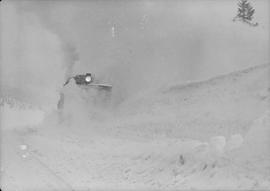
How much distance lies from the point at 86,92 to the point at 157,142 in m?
16.4

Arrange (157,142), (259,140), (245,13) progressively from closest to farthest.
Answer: (259,140) → (157,142) → (245,13)

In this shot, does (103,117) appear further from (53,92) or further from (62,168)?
(53,92)

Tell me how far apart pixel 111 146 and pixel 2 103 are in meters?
41.6

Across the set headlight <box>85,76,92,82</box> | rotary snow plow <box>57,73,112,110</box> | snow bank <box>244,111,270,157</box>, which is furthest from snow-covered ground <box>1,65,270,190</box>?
headlight <box>85,76,92,82</box>

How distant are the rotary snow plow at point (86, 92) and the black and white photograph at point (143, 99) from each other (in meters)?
0.08

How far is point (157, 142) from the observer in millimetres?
25156

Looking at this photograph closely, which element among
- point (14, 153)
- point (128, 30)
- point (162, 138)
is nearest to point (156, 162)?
point (162, 138)

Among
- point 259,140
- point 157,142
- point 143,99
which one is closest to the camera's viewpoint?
point 259,140

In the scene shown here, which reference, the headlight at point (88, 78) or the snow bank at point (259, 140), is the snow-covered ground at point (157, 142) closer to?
the snow bank at point (259, 140)

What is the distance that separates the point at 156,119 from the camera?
32.1m

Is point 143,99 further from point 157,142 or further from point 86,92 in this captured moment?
point 157,142

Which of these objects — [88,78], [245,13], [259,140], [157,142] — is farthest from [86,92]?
[259,140]

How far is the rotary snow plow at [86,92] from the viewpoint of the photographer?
133 ft

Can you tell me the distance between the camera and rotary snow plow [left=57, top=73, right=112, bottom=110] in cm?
4062
